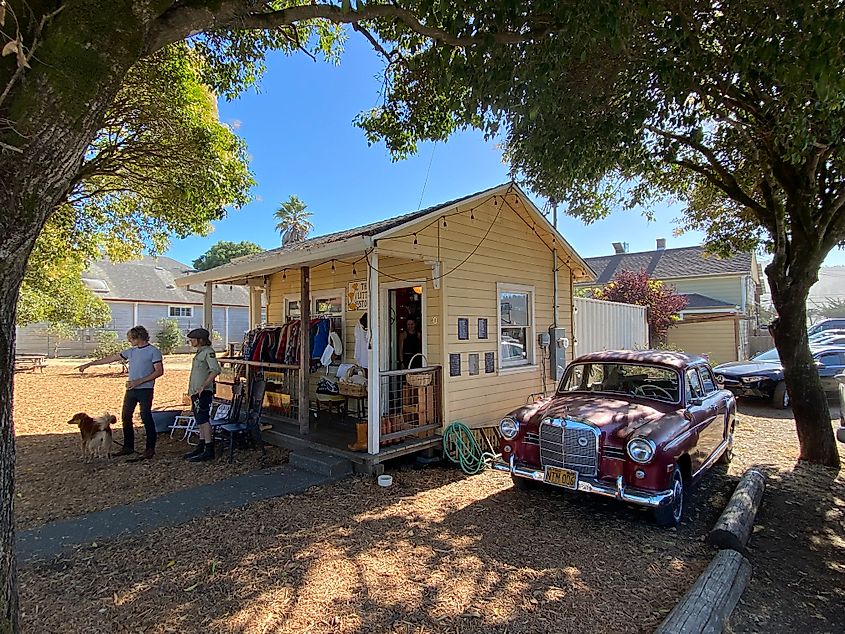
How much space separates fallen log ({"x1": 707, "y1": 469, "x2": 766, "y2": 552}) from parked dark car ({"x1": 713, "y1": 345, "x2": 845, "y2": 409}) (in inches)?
284

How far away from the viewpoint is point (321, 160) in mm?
14523

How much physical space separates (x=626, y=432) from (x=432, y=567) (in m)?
2.40

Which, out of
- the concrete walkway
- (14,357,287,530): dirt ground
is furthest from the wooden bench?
the concrete walkway

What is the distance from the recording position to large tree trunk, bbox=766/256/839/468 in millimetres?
6723

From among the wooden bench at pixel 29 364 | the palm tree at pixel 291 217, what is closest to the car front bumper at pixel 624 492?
the wooden bench at pixel 29 364

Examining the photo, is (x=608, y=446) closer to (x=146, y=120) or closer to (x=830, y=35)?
(x=830, y=35)

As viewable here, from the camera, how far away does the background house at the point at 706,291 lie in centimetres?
1862

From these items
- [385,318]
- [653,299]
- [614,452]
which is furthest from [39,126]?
[653,299]

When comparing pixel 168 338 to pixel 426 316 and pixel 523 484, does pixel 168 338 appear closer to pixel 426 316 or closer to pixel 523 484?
pixel 426 316

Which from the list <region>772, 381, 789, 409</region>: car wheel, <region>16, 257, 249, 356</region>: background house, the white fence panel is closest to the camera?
the white fence panel

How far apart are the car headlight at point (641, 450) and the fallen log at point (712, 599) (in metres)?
0.94

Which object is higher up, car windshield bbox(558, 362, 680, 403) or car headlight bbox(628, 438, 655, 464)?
car windshield bbox(558, 362, 680, 403)

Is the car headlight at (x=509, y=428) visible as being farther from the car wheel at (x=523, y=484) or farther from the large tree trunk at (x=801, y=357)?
the large tree trunk at (x=801, y=357)

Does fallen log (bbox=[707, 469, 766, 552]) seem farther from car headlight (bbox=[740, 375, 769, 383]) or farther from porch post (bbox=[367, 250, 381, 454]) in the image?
car headlight (bbox=[740, 375, 769, 383])
